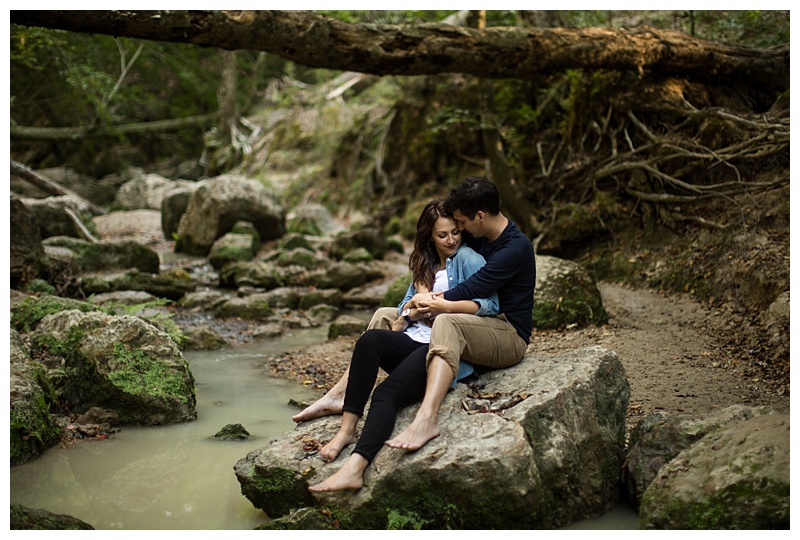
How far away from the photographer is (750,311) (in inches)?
236

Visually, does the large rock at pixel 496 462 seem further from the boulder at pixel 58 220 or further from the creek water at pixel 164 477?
the boulder at pixel 58 220

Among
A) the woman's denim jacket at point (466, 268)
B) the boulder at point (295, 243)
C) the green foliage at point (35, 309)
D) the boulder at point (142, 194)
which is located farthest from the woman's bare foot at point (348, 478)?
the boulder at point (142, 194)

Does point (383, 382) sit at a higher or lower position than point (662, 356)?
higher

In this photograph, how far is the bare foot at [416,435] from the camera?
3.19m

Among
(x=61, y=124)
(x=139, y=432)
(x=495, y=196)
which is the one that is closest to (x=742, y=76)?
(x=495, y=196)

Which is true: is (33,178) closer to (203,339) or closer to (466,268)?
(203,339)

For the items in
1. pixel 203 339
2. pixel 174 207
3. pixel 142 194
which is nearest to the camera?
pixel 203 339

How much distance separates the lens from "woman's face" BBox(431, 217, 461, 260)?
12.6 feet

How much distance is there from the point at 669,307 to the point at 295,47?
4.50 metres

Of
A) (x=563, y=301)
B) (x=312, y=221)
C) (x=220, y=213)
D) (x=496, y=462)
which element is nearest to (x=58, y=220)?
(x=220, y=213)

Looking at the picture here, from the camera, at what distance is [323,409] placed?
3.87 meters

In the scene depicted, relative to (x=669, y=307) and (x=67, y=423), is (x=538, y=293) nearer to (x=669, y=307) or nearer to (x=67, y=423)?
(x=669, y=307)

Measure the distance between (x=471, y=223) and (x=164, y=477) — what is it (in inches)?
93.7

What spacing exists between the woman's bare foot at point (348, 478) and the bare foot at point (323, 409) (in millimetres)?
644
